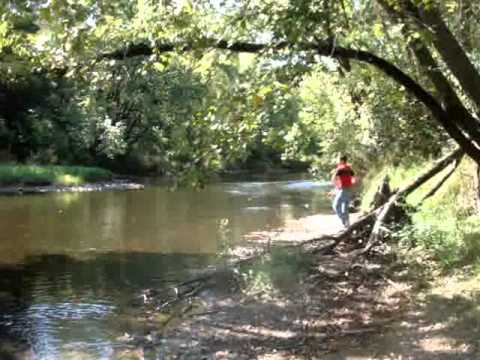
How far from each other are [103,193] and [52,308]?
90.9 feet

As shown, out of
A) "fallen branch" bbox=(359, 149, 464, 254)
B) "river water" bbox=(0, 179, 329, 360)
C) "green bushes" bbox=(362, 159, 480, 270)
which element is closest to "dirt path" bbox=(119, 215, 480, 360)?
"green bushes" bbox=(362, 159, 480, 270)

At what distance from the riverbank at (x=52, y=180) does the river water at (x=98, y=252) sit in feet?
18.7

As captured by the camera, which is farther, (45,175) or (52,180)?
(45,175)

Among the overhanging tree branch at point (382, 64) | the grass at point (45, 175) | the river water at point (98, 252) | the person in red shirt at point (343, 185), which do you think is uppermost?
the overhanging tree branch at point (382, 64)

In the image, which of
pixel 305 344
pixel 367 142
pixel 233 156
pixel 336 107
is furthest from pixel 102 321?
pixel 336 107

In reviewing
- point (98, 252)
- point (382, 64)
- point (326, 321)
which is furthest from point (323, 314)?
point (98, 252)

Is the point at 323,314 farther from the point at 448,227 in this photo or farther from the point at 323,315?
the point at 448,227

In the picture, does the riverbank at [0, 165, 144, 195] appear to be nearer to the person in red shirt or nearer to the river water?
the river water

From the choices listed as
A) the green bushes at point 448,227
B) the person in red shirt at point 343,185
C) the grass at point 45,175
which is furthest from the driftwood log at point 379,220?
the grass at point 45,175

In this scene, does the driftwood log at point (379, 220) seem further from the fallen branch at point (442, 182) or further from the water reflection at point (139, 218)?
the water reflection at point (139, 218)

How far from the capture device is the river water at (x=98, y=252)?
1061 cm

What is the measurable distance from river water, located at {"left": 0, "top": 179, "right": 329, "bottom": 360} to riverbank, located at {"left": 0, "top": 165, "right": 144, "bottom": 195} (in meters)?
5.70

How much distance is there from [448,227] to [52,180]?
34.2 metres

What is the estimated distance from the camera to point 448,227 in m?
11.6
